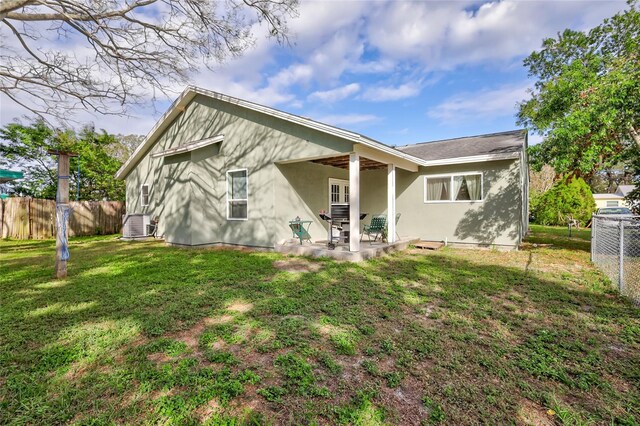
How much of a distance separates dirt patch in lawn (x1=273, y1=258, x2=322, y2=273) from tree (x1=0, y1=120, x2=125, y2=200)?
1468 cm

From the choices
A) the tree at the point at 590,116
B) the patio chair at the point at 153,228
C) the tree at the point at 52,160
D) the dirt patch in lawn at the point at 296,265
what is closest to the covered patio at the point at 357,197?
the dirt patch in lawn at the point at 296,265

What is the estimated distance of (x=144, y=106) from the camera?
399 inches

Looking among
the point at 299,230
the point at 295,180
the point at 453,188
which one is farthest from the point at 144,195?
the point at 453,188

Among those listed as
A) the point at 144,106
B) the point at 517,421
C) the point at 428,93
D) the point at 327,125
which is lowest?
the point at 517,421

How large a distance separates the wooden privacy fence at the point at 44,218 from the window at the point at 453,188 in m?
14.0

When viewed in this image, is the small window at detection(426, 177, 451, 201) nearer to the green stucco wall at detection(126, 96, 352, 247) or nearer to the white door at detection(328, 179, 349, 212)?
the white door at detection(328, 179, 349, 212)

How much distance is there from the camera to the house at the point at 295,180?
879 centimetres

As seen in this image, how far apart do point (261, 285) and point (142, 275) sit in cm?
283

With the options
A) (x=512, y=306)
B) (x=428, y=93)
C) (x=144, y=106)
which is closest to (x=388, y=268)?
(x=512, y=306)

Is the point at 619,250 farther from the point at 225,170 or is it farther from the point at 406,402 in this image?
the point at 225,170

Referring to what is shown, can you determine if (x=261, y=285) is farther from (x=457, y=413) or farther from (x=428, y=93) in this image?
(x=428, y=93)

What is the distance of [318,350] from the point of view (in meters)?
3.03

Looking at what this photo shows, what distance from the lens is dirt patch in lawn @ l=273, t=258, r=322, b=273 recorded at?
6.58m

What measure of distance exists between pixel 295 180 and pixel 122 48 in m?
6.33
